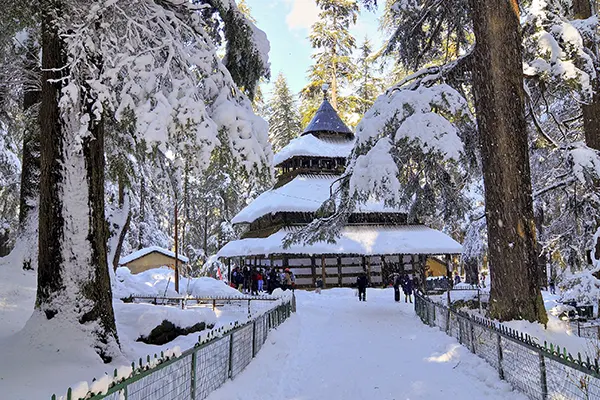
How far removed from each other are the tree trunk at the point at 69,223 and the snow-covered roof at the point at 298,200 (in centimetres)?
1855

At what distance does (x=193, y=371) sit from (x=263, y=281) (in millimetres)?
21614

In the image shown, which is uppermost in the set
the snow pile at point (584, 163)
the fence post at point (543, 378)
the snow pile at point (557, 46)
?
the snow pile at point (557, 46)

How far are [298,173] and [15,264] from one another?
71.7 ft

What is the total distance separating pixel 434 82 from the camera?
38.7 feet

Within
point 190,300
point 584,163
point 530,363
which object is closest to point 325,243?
point 190,300

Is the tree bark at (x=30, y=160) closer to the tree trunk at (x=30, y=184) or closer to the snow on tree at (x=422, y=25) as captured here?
the tree trunk at (x=30, y=184)

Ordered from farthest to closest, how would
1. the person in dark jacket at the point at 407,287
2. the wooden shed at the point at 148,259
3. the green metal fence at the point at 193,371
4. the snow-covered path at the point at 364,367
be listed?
the wooden shed at the point at 148,259 < the person in dark jacket at the point at 407,287 < the snow-covered path at the point at 364,367 < the green metal fence at the point at 193,371

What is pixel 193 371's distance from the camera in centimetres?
532

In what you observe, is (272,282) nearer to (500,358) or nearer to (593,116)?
(593,116)

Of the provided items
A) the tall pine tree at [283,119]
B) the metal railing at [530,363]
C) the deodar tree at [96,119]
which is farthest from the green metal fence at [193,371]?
the tall pine tree at [283,119]

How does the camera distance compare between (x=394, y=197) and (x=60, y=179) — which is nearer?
(x=60, y=179)

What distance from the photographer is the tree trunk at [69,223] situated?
7211 millimetres

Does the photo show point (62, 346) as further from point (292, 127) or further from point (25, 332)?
point (292, 127)

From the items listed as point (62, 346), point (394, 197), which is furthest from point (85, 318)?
point (394, 197)
